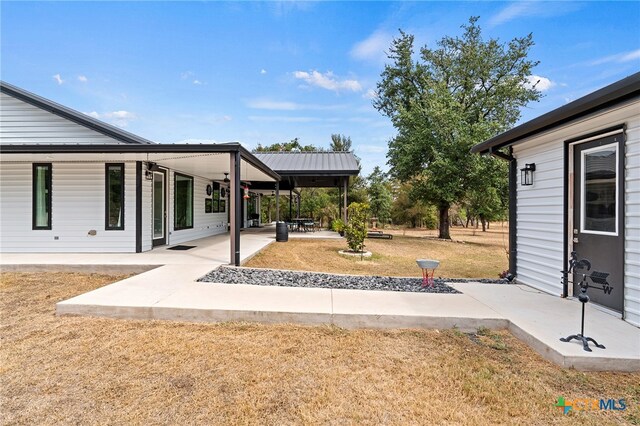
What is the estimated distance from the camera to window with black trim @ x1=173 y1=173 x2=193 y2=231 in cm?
947

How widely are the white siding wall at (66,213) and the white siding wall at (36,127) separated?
0.92m

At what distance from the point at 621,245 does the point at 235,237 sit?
6.15 m

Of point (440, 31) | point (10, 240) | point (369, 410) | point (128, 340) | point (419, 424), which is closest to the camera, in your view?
point (419, 424)

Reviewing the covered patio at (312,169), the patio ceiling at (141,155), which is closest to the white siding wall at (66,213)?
the patio ceiling at (141,155)

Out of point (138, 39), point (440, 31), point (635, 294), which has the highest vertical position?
point (440, 31)

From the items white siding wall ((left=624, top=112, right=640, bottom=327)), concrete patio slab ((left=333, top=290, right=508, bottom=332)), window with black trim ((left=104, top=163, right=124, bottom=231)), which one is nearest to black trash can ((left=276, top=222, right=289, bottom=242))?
window with black trim ((left=104, top=163, right=124, bottom=231))

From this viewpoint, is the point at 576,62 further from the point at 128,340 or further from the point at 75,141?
the point at 75,141

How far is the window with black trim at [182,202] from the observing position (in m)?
9.47

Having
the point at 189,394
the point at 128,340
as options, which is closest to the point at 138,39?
the point at 128,340

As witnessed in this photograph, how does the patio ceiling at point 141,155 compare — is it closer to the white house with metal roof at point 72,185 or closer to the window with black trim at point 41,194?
the white house with metal roof at point 72,185

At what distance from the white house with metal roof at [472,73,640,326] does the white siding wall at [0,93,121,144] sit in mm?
9868

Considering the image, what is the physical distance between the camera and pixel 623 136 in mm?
3498

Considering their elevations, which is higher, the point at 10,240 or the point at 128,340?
the point at 10,240

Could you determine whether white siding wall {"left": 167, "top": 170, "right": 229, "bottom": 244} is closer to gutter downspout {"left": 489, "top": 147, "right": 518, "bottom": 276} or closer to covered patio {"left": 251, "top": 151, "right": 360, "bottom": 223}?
covered patio {"left": 251, "top": 151, "right": 360, "bottom": 223}
